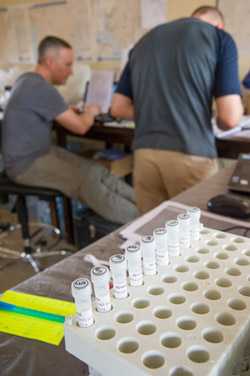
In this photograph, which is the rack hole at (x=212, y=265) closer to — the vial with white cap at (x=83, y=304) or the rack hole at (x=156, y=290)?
the rack hole at (x=156, y=290)

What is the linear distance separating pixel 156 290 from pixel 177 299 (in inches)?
1.2

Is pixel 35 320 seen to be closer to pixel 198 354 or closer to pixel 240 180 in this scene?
pixel 198 354

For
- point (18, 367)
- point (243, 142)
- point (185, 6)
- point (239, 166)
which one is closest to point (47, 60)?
point (185, 6)

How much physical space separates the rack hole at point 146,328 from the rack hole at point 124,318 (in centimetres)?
2

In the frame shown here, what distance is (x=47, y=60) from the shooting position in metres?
2.12

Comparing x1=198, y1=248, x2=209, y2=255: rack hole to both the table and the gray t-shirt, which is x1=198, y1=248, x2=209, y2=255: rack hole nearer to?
the table

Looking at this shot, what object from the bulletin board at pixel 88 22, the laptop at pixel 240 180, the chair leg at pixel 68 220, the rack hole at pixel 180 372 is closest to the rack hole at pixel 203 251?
the rack hole at pixel 180 372

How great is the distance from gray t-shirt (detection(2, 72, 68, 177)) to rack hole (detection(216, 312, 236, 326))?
1.70 metres

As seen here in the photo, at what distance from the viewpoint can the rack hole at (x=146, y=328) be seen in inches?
16.1

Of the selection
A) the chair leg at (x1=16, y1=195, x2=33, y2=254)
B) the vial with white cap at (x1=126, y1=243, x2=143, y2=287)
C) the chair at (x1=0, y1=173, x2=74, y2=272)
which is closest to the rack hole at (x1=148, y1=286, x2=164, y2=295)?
the vial with white cap at (x1=126, y1=243, x2=143, y2=287)

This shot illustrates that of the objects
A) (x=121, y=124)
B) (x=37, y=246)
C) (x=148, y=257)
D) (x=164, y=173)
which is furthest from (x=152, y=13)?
(x=148, y=257)

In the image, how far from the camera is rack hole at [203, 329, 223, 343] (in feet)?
1.28

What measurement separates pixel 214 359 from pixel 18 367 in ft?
0.91

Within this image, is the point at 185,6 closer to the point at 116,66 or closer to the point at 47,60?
the point at 116,66
